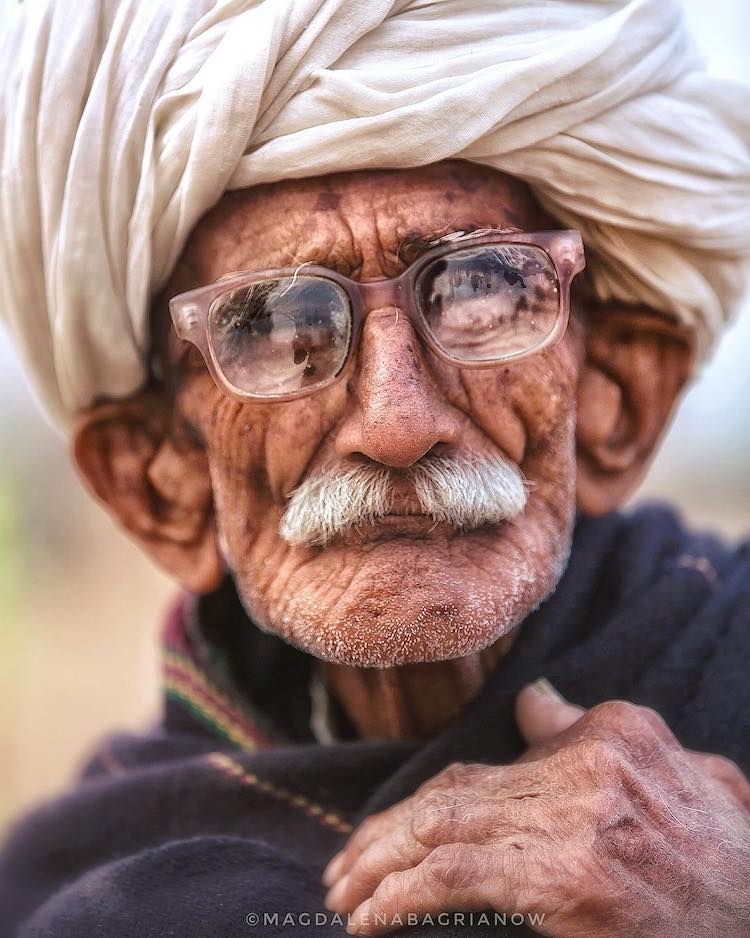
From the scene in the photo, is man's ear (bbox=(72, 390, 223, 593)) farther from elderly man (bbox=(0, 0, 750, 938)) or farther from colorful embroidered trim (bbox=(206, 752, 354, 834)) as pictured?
colorful embroidered trim (bbox=(206, 752, 354, 834))

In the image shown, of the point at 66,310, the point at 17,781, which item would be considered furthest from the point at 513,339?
the point at 17,781

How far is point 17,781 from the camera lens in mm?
6969

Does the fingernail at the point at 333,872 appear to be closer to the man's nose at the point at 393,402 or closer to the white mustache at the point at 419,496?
the white mustache at the point at 419,496

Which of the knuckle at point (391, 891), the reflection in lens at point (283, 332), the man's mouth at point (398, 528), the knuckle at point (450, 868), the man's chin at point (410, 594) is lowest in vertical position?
the knuckle at point (391, 891)

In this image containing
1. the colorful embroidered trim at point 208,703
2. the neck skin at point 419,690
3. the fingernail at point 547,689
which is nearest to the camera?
the fingernail at point 547,689

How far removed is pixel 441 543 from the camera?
1621 mm

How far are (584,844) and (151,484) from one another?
1152 millimetres

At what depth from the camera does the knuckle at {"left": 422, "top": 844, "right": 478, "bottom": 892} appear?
1.32 metres

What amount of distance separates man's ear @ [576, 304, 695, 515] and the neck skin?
1.25ft

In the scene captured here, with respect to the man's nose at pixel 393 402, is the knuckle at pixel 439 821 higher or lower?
lower

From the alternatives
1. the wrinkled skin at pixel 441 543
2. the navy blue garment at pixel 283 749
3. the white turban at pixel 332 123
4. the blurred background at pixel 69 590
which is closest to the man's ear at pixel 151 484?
the wrinkled skin at pixel 441 543

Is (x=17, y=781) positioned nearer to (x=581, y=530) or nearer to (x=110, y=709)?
(x=110, y=709)

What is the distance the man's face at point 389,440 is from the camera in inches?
61.4

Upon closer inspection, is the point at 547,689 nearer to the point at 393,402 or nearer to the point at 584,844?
the point at 584,844
